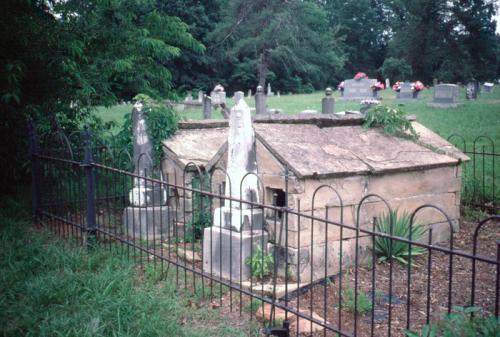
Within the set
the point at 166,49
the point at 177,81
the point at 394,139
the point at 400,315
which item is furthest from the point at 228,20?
the point at 400,315

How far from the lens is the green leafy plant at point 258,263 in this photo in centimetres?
464

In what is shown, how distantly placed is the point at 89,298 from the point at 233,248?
132cm

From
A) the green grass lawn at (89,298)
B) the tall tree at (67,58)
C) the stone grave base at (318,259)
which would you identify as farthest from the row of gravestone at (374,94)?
the green grass lawn at (89,298)

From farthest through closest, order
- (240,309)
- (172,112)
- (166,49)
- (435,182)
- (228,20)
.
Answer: (228,20)
(166,49)
(172,112)
(435,182)
(240,309)

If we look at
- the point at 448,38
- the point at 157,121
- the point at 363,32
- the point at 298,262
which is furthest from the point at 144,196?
the point at 363,32

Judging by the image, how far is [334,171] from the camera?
498cm

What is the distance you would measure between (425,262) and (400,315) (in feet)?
4.64

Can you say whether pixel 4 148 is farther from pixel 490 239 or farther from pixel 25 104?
pixel 490 239

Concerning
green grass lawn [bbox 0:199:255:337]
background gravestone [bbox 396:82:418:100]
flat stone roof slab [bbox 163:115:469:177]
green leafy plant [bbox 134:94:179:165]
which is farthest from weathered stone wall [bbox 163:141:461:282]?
background gravestone [bbox 396:82:418:100]

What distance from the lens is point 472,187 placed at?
7.39 meters

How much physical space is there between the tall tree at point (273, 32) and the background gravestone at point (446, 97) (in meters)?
18.2

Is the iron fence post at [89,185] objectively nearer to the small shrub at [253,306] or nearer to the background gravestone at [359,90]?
the small shrub at [253,306]

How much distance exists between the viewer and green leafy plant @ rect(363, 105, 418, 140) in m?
6.33

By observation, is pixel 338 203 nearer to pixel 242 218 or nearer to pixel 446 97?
pixel 242 218
